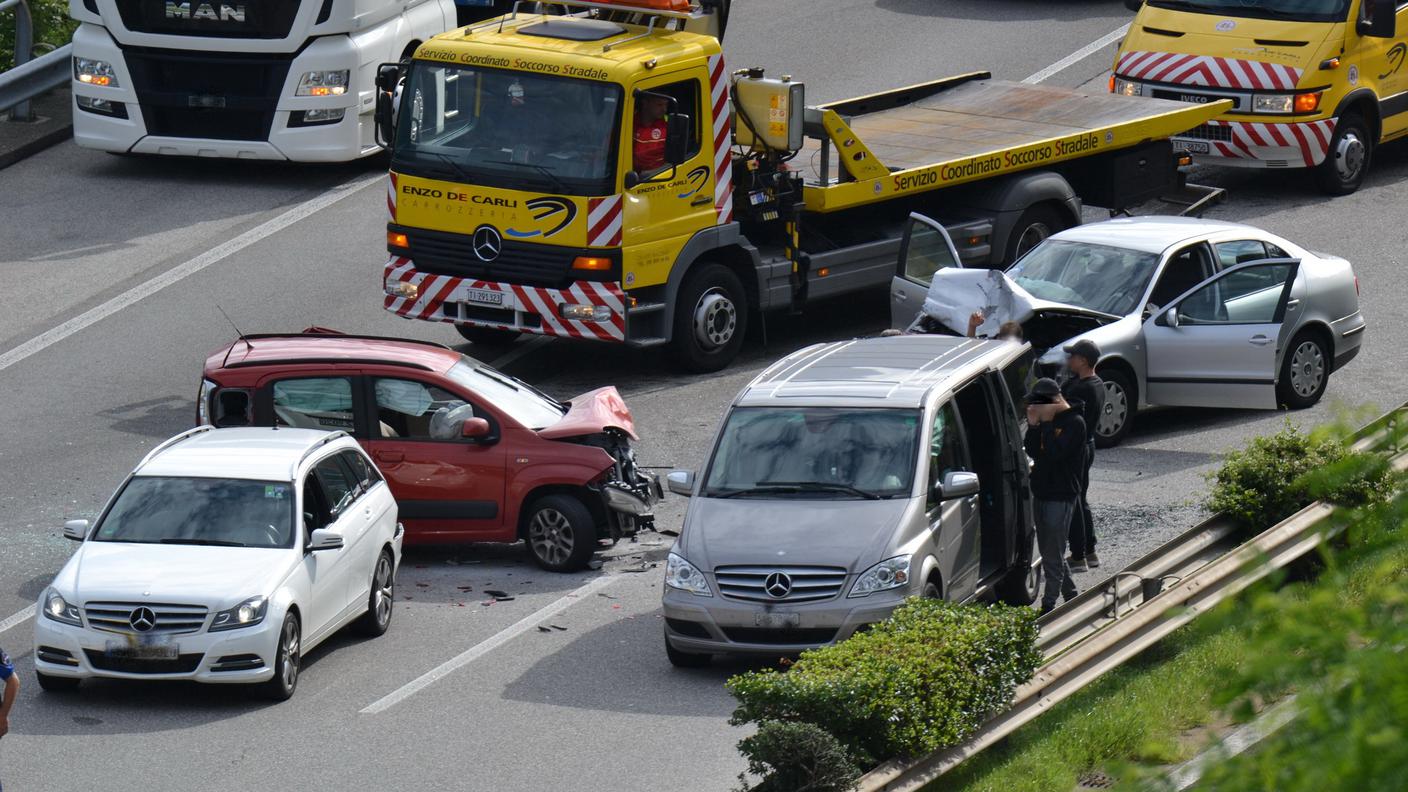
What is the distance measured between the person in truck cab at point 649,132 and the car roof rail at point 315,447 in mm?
4456

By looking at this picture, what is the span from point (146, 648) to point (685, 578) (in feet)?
9.72

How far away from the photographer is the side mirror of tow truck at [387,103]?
55.6ft

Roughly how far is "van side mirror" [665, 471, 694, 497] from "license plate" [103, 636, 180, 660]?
9.52ft

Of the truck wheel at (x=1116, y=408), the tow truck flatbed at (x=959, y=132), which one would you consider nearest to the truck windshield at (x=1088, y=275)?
the truck wheel at (x=1116, y=408)

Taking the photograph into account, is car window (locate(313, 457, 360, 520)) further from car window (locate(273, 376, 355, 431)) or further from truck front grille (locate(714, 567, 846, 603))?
truck front grille (locate(714, 567, 846, 603))

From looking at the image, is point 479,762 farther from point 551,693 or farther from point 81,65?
point 81,65

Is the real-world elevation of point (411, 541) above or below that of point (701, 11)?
below

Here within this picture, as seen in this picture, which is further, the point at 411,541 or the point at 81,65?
the point at 81,65

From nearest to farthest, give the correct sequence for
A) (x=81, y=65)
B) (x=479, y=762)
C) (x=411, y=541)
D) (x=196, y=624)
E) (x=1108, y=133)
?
(x=479, y=762), (x=196, y=624), (x=411, y=541), (x=1108, y=133), (x=81, y=65)

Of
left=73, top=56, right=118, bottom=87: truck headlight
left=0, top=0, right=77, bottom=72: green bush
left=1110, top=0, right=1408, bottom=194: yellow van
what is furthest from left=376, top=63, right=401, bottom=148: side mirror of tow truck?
left=0, top=0, right=77, bottom=72: green bush

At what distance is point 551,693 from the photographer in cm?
1139

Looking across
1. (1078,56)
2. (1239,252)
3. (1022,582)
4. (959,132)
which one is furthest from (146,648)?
(1078,56)

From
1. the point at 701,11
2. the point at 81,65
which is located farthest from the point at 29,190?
the point at 701,11

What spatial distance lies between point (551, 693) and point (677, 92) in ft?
22.5
